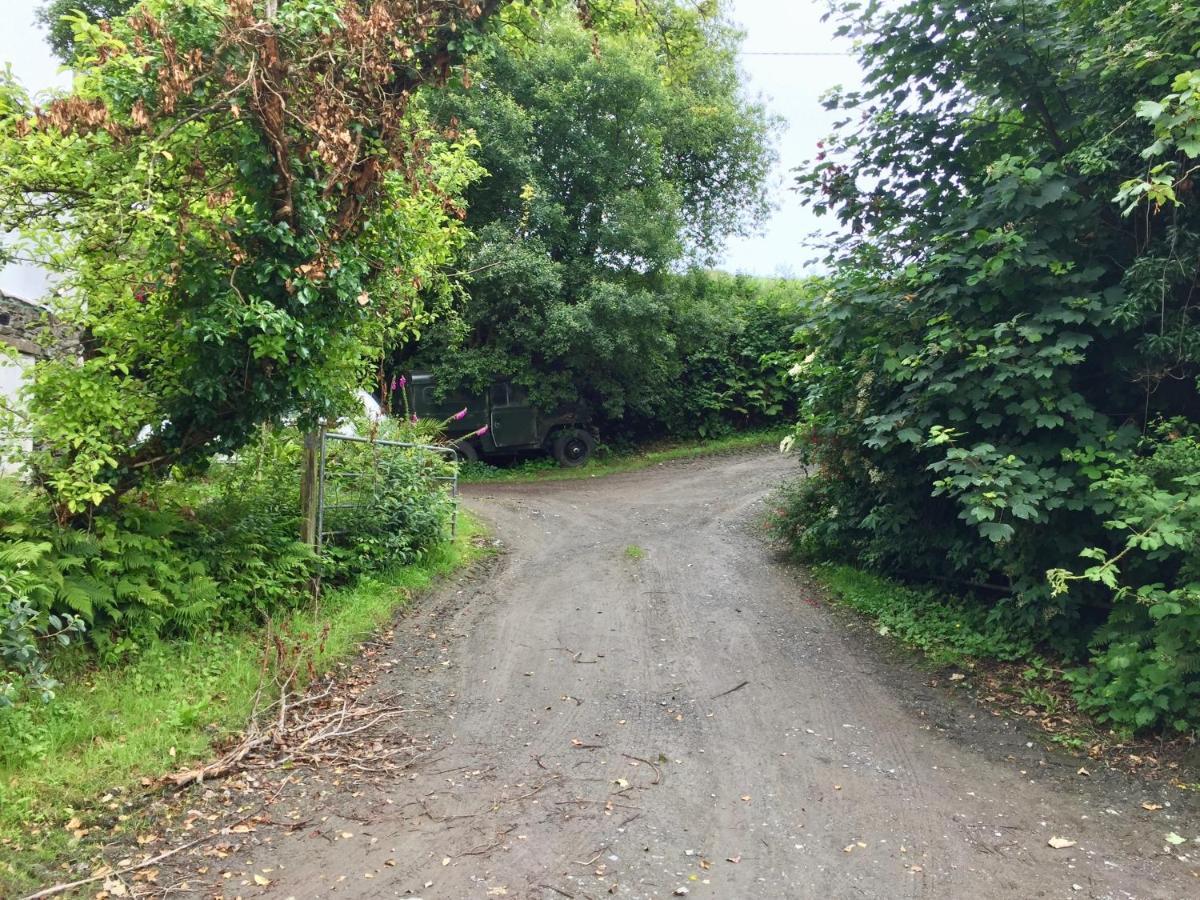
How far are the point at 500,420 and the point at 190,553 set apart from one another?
37.3ft

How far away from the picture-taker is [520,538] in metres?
11.7

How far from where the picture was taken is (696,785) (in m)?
4.96

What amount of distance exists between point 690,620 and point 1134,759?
150 inches

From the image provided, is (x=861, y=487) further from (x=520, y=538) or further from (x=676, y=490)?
(x=676, y=490)

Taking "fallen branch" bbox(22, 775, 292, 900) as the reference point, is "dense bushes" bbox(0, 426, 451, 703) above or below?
above

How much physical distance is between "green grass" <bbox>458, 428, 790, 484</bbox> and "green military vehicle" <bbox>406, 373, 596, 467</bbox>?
13.0 inches

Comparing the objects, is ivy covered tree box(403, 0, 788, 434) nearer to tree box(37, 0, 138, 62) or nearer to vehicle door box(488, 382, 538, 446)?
vehicle door box(488, 382, 538, 446)

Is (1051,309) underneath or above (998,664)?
above

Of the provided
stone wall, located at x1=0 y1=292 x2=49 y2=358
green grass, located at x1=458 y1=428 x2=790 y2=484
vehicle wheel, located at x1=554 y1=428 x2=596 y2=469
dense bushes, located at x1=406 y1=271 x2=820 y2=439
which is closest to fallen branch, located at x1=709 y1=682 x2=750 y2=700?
dense bushes, located at x1=406 y1=271 x2=820 y2=439

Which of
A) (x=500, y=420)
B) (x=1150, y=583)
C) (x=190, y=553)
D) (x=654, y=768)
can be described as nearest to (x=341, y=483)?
(x=190, y=553)

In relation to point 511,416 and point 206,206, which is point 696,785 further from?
point 511,416

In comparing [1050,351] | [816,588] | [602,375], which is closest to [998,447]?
[1050,351]

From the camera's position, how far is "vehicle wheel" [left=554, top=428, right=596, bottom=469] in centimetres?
1881

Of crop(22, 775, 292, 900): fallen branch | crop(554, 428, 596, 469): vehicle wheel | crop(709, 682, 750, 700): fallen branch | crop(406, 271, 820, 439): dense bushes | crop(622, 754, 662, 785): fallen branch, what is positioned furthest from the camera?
crop(554, 428, 596, 469): vehicle wheel
